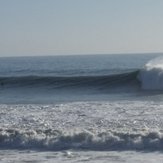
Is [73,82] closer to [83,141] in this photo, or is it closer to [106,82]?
[106,82]


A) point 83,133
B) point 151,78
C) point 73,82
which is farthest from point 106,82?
point 83,133

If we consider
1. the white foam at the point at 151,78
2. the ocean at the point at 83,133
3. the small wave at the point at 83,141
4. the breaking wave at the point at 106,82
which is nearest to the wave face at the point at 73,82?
the breaking wave at the point at 106,82

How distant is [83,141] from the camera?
26.9ft

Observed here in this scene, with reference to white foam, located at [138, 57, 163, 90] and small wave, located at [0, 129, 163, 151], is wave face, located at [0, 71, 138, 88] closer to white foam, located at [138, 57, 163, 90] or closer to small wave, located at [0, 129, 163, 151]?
white foam, located at [138, 57, 163, 90]

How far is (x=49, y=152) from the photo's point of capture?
7828 millimetres

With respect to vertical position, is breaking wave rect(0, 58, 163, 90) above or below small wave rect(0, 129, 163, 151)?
above

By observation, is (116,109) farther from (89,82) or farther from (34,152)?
(89,82)

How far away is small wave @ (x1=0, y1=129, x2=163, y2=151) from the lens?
26.0 feet

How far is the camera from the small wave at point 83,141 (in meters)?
7.92

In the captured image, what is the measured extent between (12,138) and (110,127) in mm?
2123

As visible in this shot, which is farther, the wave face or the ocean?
the wave face

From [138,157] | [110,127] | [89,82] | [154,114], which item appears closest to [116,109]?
[154,114]

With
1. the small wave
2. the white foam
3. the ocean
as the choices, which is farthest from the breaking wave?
the small wave

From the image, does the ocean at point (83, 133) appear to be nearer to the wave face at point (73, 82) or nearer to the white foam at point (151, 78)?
the white foam at point (151, 78)
